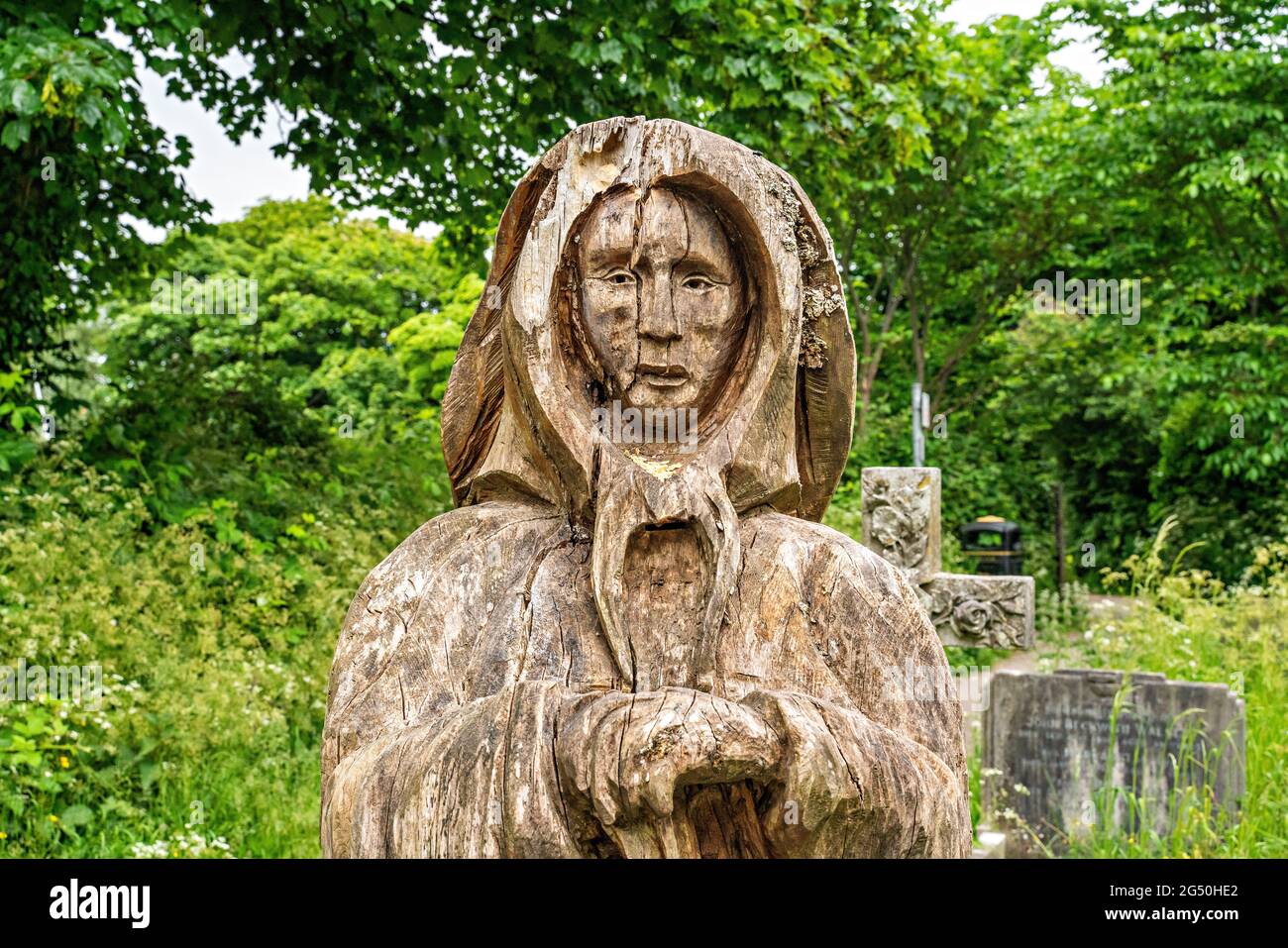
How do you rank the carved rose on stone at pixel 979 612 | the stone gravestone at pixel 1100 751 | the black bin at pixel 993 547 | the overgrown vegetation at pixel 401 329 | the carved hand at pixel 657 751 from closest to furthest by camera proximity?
1. the carved hand at pixel 657 751
2. the overgrown vegetation at pixel 401 329
3. the stone gravestone at pixel 1100 751
4. the carved rose on stone at pixel 979 612
5. the black bin at pixel 993 547

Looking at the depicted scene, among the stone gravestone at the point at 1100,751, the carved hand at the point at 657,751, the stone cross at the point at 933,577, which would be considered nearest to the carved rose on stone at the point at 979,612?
the stone cross at the point at 933,577

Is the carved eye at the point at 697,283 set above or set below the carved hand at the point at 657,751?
above

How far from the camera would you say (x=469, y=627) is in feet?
7.15

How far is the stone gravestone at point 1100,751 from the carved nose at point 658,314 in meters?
4.86

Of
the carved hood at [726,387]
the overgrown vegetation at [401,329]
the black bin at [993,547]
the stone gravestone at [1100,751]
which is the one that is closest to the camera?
the carved hood at [726,387]

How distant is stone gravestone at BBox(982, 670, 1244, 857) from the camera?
6426 mm

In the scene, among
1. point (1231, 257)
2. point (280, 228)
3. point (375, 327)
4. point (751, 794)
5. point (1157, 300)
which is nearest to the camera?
point (751, 794)

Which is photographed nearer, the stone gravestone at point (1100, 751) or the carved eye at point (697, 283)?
the carved eye at point (697, 283)

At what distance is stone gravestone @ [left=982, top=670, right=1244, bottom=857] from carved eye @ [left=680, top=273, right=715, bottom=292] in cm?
484

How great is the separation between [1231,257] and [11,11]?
1396 cm

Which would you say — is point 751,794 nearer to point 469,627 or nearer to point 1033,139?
point 469,627

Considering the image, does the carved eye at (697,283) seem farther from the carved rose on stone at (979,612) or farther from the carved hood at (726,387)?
the carved rose on stone at (979,612)

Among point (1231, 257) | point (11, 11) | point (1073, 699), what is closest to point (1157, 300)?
point (1231, 257)

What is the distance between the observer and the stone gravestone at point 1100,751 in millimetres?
6426
